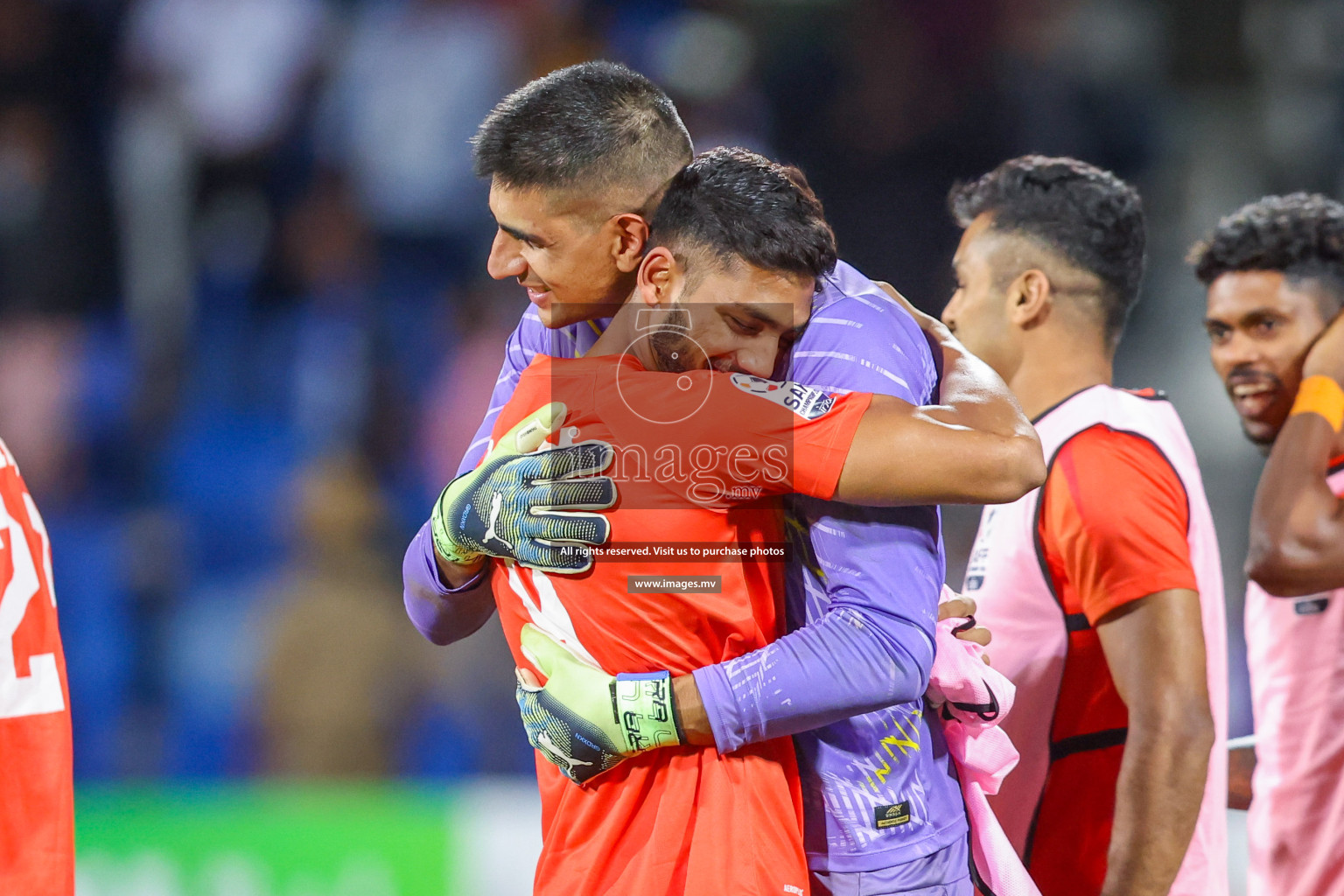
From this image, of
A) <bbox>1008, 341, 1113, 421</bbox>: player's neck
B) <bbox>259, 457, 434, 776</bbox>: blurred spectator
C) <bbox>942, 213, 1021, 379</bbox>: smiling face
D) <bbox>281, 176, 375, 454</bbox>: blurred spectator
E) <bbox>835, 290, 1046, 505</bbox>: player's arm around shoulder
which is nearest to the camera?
<bbox>835, 290, 1046, 505</bbox>: player's arm around shoulder

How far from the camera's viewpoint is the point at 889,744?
79.4 inches

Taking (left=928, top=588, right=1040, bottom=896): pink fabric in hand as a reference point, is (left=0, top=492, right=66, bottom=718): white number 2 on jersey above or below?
above

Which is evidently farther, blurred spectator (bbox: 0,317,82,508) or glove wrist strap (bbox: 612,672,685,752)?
blurred spectator (bbox: 0,317,82,508)

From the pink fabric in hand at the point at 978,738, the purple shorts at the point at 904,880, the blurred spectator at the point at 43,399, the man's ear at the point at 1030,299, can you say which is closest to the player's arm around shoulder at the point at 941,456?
the pink fabric in hand at the point at 978,738

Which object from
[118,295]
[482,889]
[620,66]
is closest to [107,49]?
[118,295]

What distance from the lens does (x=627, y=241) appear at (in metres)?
2.25

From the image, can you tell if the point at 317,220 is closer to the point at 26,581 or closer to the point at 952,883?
the point at 26,581

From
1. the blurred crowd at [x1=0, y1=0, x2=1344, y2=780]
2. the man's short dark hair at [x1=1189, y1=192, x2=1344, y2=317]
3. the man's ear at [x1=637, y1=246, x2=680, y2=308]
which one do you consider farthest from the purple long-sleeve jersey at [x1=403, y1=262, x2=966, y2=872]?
the blurred crowd at [x1=0, y1=0, x2=1344, y2=780]

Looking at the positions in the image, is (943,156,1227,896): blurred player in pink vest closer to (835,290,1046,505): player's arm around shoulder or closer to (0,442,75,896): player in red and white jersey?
(835,290,1046,505): player's arm around shoulder

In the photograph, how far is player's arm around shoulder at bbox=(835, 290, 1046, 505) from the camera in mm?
1789

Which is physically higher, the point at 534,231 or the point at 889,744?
the point at 534,231

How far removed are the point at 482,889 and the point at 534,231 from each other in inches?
107

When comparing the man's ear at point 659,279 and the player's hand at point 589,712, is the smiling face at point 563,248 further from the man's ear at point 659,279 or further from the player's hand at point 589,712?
the player's hand at point 589,712

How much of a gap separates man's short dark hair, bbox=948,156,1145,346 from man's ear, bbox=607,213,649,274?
1174 mm
